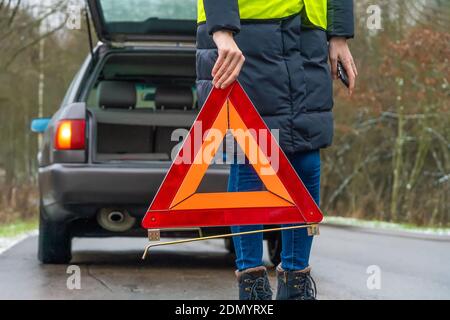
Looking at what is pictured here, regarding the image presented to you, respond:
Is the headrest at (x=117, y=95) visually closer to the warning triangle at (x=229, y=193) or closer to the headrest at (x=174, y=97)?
the headrest at (x=174, y=97)

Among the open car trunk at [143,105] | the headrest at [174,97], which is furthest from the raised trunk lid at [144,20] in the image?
the headrest at [174,97]

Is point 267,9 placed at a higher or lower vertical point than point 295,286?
higher

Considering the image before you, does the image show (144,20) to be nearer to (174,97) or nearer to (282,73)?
(174,97)

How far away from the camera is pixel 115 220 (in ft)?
23.7

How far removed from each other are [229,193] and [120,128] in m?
4.66

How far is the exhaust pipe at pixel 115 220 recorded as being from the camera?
7141mm

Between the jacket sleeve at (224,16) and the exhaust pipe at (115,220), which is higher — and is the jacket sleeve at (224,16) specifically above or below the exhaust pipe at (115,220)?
above

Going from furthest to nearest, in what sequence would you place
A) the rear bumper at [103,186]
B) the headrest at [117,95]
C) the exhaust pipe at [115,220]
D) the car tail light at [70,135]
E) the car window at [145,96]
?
the car window at [145,96] < the headrest at [117,95] < the exhaust pipe at [115,220] < the car tail light at [70,135] < the rear bumper at [103,186]

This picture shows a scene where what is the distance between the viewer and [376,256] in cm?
909

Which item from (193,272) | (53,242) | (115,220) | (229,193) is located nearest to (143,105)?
(115,220)

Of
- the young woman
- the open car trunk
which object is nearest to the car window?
the open car trunk

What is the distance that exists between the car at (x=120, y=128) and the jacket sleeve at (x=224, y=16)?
2669 millimetres

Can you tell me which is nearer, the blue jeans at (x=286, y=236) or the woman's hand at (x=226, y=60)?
the woman's hand at (x=226, y=60)
